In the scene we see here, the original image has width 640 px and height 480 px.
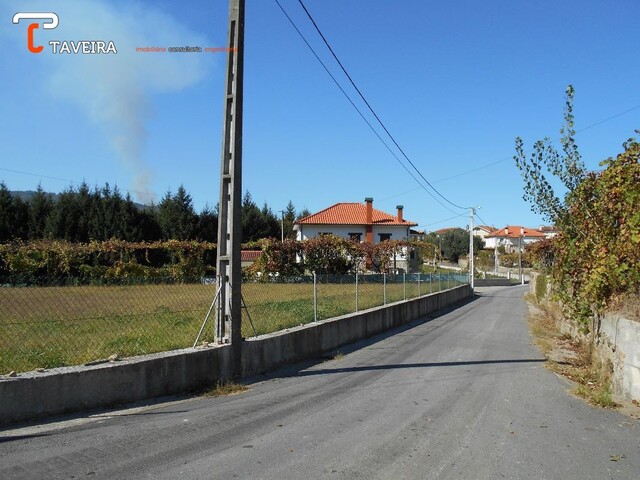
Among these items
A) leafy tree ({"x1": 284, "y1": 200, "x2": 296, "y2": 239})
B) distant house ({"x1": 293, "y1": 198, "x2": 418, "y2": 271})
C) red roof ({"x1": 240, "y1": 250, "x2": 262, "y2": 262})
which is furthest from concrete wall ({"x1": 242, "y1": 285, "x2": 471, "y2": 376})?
leafy tree ({"x1": 284, "y1": 200, "x2": 296, "y2": 239})

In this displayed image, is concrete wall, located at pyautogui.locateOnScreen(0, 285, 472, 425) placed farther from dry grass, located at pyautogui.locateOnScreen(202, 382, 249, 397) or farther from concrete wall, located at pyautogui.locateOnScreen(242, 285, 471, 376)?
dry grass, located at pyautogui.locateOnScreen(202, 382, 249, 397)

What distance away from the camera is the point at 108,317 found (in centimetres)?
770

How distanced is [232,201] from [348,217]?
48.8 metres

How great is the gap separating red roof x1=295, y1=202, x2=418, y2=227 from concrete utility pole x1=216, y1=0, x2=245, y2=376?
46.7 metres

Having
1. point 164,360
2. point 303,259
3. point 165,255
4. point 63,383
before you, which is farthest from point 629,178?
point 165,255

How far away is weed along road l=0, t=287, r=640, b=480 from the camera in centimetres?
447

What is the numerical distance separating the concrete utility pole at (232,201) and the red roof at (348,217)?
4668 centimetres

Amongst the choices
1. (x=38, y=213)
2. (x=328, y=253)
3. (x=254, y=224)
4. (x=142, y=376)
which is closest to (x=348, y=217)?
(x=254, y=224)

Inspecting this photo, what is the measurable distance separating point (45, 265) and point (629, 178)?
20330mm

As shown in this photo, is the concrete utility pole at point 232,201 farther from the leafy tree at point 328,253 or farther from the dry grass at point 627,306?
the leafy tree at point 328,253

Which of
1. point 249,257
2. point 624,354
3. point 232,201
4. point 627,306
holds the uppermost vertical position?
point 232,201

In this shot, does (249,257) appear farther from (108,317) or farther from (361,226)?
(108,317)

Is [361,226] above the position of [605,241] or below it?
above

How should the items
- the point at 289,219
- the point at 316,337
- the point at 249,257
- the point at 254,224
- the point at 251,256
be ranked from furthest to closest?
the point at 289,219, the point at 254,224, the point at 249,257, the point at 251,256, the point at 316,337
